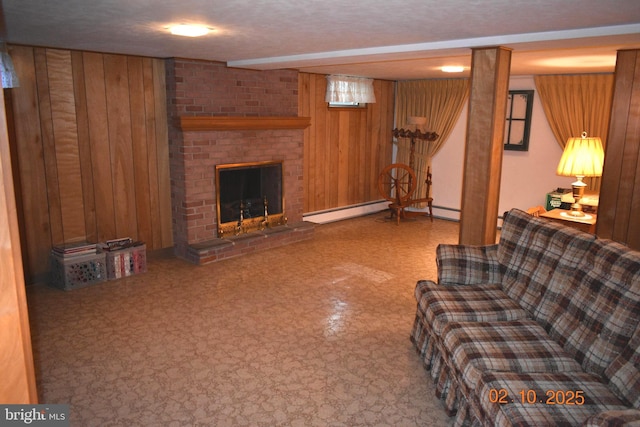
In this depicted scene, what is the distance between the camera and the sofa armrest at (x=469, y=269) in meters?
3.19

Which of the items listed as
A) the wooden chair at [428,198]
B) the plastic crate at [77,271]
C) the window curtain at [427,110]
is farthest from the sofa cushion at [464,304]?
the window curtain at [427,110]

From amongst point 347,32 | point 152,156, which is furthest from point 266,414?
point 152,156

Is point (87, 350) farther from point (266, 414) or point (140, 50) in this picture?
point (140, 50)

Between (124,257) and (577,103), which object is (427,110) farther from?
(124,257)

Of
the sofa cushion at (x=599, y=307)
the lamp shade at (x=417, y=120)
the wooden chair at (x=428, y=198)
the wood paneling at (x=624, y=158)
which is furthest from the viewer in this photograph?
the wooden chair at (x=428, y=198)

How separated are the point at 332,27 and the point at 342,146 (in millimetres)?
4057

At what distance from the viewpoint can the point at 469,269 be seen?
320cm

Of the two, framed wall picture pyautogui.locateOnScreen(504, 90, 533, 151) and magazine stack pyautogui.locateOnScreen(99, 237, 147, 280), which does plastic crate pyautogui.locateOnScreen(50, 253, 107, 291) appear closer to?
magazine stack pyautogui.locateOnScreen(99, 237, 147, 280)

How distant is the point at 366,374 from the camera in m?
3.00

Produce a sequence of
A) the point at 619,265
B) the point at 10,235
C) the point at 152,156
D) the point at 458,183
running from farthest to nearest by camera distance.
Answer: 1. the point at 458,183
2. the point at 152,156
3. the point at 619,265
4. the point at 10,235

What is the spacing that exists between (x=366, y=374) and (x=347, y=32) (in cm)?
222

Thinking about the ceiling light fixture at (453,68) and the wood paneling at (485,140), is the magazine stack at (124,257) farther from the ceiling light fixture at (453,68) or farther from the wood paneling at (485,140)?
the ceiling light fixture at (453,68)

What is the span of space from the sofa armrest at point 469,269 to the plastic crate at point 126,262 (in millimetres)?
3008

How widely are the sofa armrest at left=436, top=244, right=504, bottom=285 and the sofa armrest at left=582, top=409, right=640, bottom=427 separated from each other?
1.57 metres
